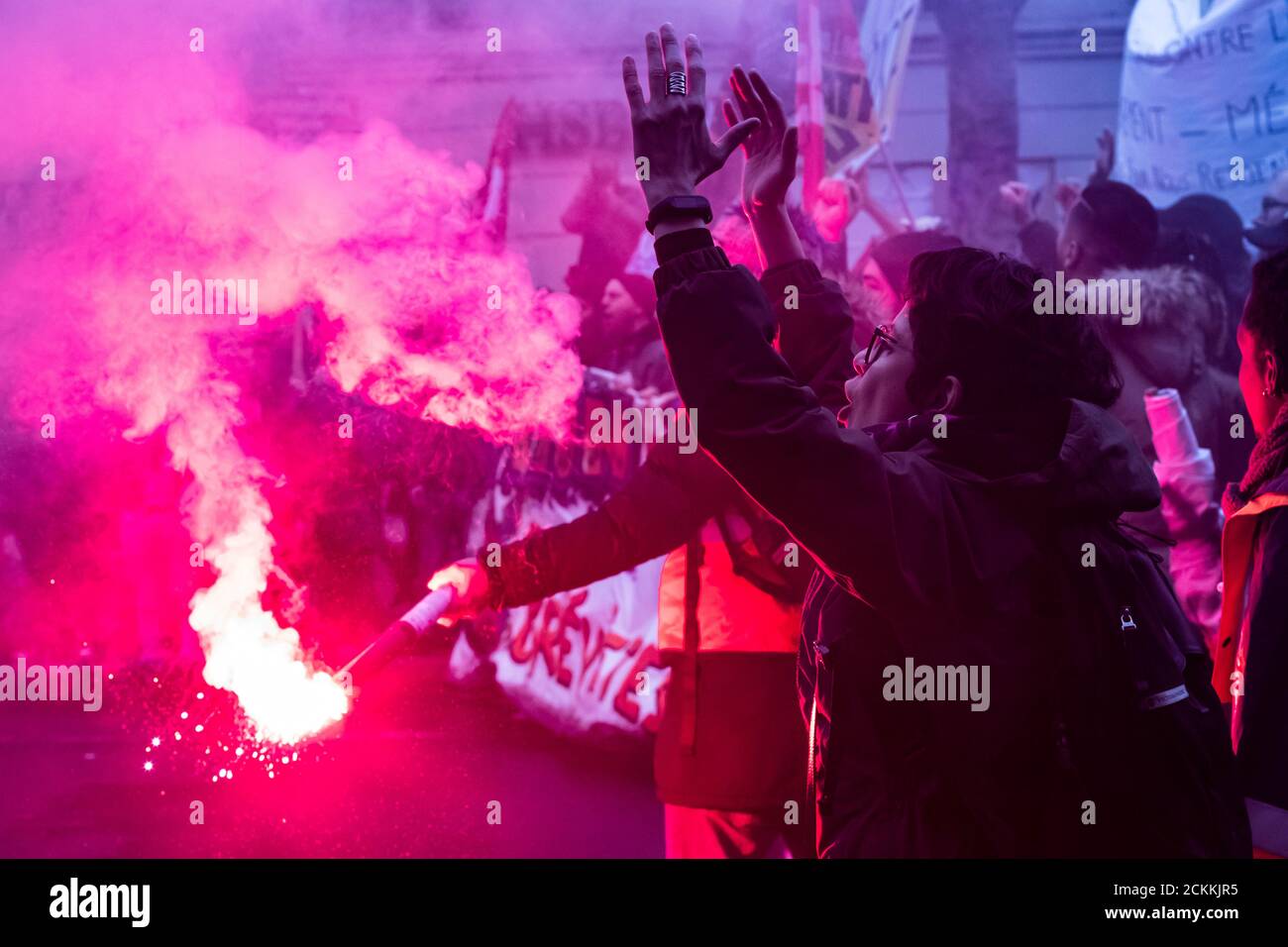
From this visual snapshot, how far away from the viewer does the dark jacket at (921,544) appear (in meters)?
1.46

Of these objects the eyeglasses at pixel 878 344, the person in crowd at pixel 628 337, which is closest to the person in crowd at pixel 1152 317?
the person in crowd at pixel 628 337

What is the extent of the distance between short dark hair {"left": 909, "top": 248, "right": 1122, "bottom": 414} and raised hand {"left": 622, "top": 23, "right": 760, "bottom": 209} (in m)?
0.41

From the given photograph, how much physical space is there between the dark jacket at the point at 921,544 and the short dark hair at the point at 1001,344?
56 millimetres

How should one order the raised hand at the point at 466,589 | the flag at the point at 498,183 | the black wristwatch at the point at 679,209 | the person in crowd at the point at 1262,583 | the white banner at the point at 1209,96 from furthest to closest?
the white banner at the point at 1209,96
the flag at the point at 498,183
the raised hand at the point at 466,589
the person in crowd at the point at 1262,583
the black wristwatch at the point at 679,209

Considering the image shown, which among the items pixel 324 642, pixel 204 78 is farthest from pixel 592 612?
pixel 204 78

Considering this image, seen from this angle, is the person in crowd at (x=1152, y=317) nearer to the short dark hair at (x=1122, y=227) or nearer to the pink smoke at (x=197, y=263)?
the short dark hair at (x=1122, y=227)

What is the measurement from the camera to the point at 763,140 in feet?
7.48

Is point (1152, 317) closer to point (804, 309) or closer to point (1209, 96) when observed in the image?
point (1209, 96)

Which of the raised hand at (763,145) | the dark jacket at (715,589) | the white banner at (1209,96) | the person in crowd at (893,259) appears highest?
the white banner at (1209,96)

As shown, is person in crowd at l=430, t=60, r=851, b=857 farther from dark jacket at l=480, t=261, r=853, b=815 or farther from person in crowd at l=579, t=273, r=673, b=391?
person in crowd at l=579, t=273, r=673, b=391

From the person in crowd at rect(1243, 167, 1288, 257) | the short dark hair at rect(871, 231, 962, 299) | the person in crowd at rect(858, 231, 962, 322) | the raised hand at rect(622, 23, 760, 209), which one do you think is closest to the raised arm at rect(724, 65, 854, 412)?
the raised hand at rect(622, 23, 760, 209)

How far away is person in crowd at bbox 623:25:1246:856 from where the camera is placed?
4.82 ft

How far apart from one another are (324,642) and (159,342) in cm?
157

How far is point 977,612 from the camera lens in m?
1.52
